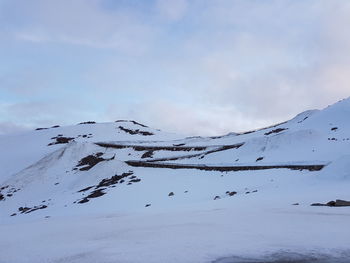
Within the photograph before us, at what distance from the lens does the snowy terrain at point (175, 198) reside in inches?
293

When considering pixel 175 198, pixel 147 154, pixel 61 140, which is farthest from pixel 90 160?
pixel 175 198

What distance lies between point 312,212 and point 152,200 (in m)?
14.7

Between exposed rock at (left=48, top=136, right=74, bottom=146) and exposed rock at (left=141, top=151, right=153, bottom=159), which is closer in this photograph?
exposed rock at (left=141, top=151, right=153, bottom=159)

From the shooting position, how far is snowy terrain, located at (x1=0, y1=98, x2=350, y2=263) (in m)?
7.45

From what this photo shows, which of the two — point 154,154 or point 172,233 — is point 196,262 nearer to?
point 172,233

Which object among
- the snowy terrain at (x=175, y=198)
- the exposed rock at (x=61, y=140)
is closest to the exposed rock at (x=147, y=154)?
the snowy terrain at (x=175, y=198)

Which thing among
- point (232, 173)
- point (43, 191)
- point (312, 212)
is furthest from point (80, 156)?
point (312, 212)

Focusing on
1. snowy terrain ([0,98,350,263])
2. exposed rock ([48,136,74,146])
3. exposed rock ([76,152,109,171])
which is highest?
exposed rock ([48,136,74,146])

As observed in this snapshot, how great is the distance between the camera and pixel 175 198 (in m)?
25.5

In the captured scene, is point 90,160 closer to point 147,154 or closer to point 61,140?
point 147,154

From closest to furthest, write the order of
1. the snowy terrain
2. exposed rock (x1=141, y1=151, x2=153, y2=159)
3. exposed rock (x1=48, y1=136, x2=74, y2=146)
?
1. the snowy terrain
2. exposed rock (x1=141, y1=151, x2=153, y2=159)
3. exposed rock (x1=48, y1=136, x2=74, y2=146)

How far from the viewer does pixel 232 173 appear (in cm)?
3161

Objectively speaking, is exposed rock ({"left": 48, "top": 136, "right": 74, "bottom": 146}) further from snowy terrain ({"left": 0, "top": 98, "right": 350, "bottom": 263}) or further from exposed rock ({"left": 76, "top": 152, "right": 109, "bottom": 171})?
exposed rock ({"left": 76, "top": 152, "right": 109, "bottom": 171})

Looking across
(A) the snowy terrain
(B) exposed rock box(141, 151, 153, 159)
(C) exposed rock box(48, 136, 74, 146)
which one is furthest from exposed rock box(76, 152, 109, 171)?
(C) exposed rock box(48, 136, 74, 146)
